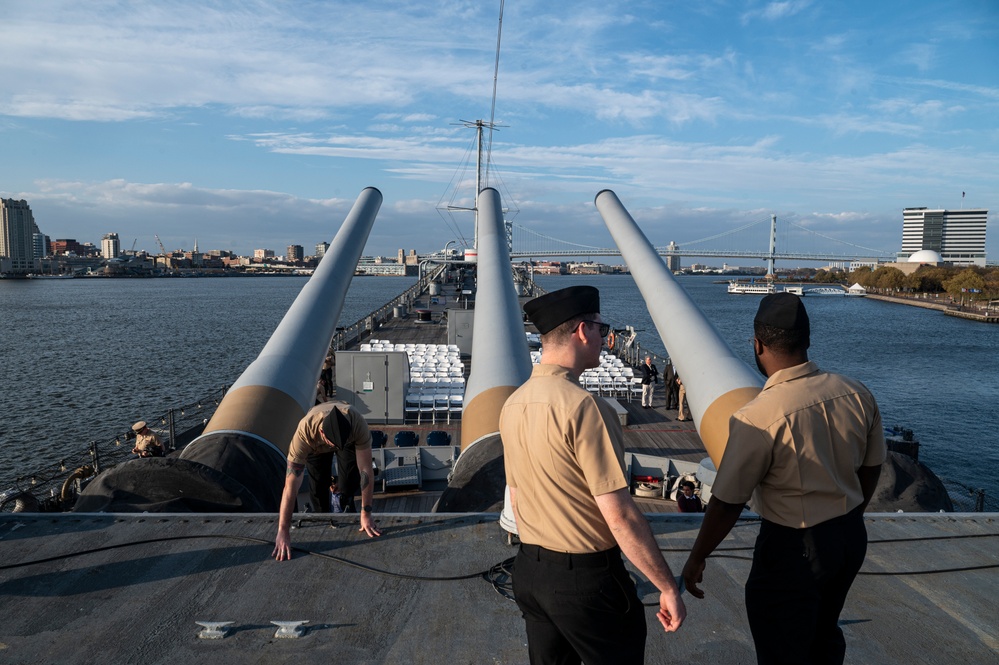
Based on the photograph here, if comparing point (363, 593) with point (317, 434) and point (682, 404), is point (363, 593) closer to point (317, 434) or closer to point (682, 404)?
point (317, 434)

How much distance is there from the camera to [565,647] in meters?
2.80

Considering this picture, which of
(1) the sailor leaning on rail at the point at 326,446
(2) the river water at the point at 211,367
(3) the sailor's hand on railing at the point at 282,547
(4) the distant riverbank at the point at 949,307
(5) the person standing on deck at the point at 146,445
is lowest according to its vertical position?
(2) the river water at the point at 211,367

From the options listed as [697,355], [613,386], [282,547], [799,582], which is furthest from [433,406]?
Answer: [799,582]

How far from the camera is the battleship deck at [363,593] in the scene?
3768mm

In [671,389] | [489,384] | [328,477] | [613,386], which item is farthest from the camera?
[613,386]

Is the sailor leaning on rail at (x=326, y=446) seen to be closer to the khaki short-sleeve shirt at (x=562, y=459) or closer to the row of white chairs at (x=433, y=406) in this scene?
the khaki short-sleeve shirt at (x=562, y=459)

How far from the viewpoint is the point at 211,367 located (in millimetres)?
39906

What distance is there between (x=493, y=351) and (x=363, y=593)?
5.53 metres

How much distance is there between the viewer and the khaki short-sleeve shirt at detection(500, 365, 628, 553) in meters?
2.54

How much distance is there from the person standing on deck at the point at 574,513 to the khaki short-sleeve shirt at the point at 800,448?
50cm

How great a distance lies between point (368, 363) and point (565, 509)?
48.8 feet

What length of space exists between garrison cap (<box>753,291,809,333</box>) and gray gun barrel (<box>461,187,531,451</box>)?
17.4 ft

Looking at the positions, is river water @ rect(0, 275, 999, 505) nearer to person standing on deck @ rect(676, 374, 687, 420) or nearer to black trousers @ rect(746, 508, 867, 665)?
person standing on deck @ rect(676, 374, 687, 420)

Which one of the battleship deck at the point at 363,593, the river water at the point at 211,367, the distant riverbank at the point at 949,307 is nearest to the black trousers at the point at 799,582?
the battleship deck at the point at 363,593
